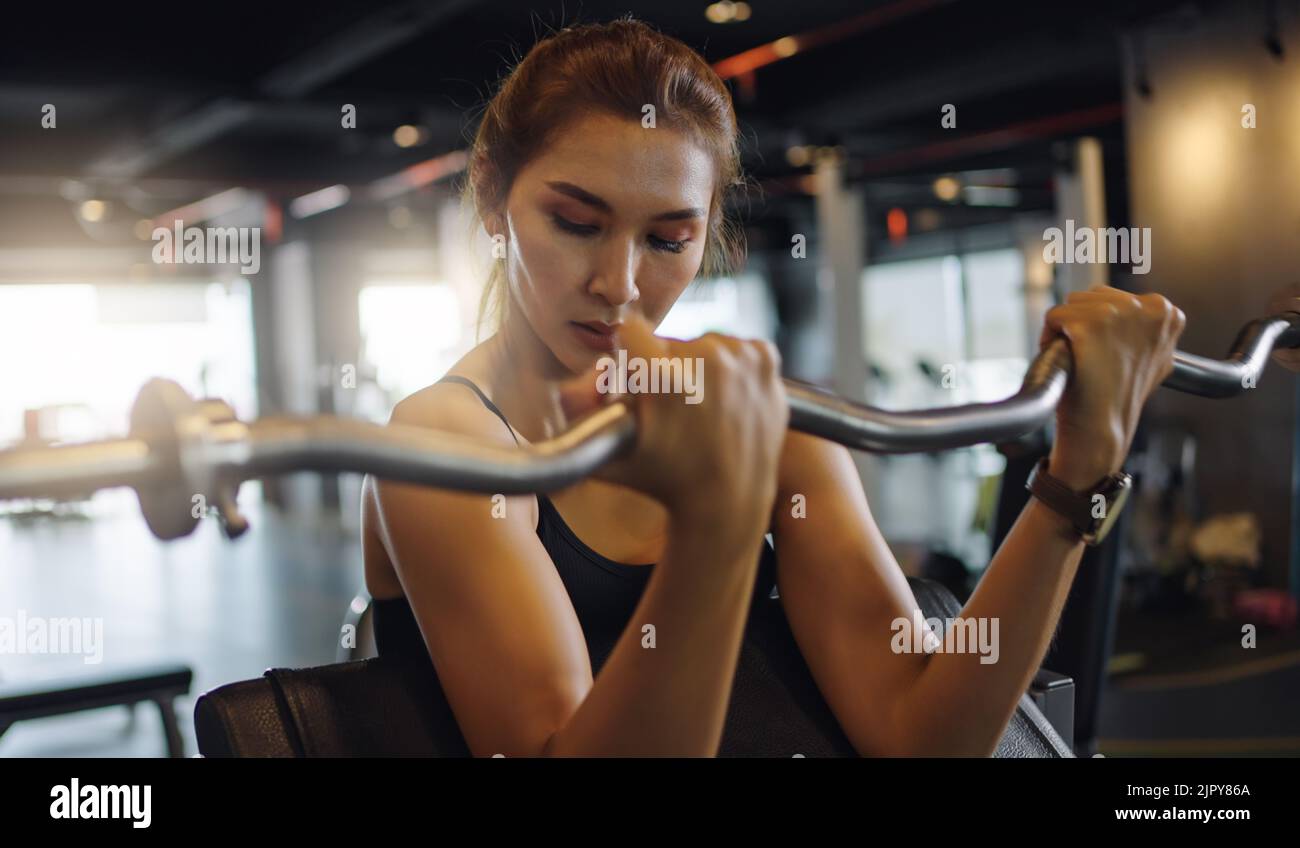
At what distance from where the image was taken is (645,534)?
1163 millimetres

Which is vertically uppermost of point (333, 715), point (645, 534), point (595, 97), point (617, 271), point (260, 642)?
point (595, 97)

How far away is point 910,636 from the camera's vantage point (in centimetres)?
106

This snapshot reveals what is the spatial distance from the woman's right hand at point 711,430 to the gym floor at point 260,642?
1.07 m

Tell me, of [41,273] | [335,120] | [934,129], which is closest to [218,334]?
[41,273]

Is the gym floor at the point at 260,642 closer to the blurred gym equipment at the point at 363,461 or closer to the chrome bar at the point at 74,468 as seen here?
the blurred gym equipment at the point at 363,461

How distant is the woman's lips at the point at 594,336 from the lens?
105 cm

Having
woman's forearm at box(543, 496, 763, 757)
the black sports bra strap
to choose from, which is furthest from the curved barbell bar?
the black sports bra strap

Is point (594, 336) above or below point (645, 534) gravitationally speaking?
above

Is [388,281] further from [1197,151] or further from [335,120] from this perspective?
[1197,151]

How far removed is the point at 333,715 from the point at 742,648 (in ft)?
1.26

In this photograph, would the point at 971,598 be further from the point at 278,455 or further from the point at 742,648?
Answer: the point at 278,455

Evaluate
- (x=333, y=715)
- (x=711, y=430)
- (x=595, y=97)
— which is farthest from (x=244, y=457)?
(x=595, y=97)

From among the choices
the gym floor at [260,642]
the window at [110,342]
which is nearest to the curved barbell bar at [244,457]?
the gym floor at [260,642]

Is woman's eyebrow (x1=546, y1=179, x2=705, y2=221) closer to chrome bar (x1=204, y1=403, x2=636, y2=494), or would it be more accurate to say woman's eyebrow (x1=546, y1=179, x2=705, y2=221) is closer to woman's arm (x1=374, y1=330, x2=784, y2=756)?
woman's arm (x1=374, y1=330, x2=784, y2=756)
